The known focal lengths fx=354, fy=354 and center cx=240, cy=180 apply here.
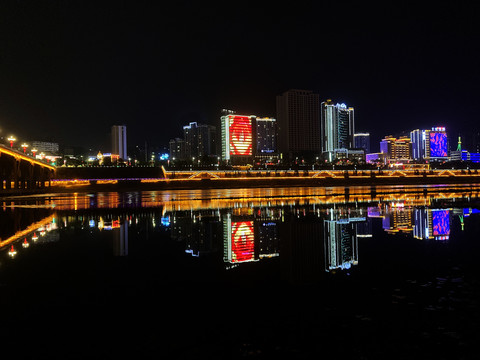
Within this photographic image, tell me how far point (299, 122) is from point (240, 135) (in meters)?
46.7

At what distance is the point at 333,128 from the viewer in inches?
7549

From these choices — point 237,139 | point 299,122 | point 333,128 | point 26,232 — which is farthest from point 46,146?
point 26,232

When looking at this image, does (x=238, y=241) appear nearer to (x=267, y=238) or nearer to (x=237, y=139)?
(x=267, y=238)

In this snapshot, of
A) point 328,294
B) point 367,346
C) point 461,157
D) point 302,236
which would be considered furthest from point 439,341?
point 461,157

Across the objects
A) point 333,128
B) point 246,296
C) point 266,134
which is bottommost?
point 246,296

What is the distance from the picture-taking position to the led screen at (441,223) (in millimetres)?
10034

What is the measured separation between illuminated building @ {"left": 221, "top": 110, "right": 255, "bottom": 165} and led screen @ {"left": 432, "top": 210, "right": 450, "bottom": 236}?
13343 centimetres

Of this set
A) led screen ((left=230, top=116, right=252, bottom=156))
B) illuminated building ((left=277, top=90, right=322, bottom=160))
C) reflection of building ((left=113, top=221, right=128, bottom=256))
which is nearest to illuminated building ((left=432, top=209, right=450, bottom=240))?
reflection of building ((left=113, top=221, right=128, bottom=256))

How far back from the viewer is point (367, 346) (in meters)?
3.39

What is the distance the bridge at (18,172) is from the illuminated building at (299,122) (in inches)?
5086

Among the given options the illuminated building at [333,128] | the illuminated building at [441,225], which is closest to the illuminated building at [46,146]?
the illuminated building at [333,128]

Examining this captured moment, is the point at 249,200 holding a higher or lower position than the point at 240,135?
lower

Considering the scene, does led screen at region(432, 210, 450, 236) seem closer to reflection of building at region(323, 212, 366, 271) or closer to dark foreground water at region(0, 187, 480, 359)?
dark foreground water at region(0, 187, 480, 359)

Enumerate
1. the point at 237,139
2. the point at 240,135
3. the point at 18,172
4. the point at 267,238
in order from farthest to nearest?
the point at 240,135, the point at 237,139, the point at 18,172, the point at 267,238
